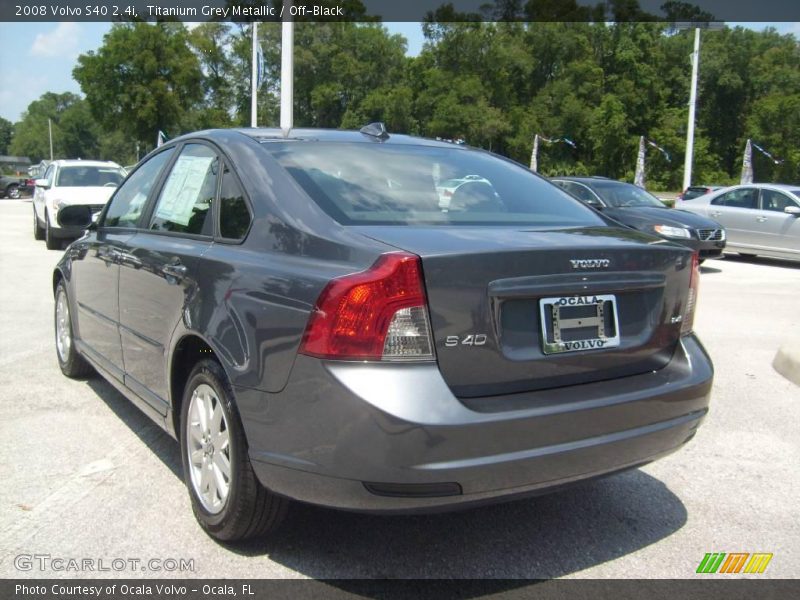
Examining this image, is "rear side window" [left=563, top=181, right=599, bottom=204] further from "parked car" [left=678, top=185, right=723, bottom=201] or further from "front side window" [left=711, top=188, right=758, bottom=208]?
"parked car" [left=678, top=185, right=723, bottom=201]

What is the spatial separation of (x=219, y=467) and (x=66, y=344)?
300cm

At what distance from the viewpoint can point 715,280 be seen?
40.0 ft

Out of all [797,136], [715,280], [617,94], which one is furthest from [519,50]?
[715,280]

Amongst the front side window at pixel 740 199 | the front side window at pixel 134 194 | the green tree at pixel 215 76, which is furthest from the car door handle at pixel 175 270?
the green tree at pixel 215 76

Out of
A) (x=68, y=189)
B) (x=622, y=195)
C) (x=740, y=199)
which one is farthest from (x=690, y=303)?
(x=68, y=189)

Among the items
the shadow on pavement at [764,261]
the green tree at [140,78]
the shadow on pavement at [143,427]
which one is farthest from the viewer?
the green tree at [140,78]

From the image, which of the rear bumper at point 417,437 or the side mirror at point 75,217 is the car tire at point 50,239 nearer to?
the side mirror at point 75,217

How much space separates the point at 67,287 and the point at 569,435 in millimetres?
3911

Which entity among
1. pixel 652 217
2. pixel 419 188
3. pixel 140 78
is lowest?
pixel 652 217

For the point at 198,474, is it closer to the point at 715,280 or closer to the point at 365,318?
the point at 365,318

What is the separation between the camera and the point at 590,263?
2736mm

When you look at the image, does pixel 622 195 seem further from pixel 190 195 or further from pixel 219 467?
pixel 219 467

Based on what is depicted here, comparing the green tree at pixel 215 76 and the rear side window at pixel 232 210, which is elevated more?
the green tree at pixel 215 76

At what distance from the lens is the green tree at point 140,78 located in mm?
50375
